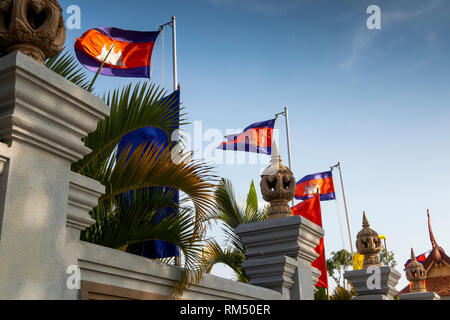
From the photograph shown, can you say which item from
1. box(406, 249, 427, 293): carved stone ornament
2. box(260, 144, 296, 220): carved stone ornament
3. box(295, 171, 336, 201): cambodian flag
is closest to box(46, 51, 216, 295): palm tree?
box(260, 144, 296, 220): carved stone ornament

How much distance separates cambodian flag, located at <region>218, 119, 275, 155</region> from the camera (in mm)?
13664

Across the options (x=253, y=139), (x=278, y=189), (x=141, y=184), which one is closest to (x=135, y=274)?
(x=141, y=184)

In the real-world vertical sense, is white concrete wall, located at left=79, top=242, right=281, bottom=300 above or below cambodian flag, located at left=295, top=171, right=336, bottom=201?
below

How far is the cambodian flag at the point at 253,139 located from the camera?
13664 millimetres

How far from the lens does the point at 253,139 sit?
13.8 metres

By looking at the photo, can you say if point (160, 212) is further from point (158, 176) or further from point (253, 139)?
point (253, 139)

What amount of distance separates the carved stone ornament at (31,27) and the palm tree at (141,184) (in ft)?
3.15

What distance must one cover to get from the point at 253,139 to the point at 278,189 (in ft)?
26.3

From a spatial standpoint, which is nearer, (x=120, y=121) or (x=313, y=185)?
(x=120, y=121)

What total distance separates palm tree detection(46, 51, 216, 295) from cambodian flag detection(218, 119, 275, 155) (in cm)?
936

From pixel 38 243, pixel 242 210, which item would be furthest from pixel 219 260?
pixel 38 243

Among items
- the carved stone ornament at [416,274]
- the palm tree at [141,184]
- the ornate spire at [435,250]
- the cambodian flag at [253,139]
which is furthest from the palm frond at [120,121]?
the ornate spire at [435,250]

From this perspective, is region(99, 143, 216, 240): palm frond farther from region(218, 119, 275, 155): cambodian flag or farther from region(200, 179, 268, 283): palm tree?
region(218, 119, 275, 155): cambodian flag

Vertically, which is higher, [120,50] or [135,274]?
[120,50]
